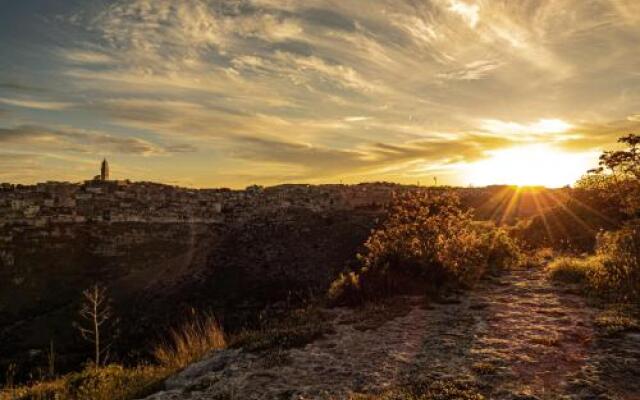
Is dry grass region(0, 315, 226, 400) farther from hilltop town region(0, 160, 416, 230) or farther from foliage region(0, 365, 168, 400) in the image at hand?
hilltop town region(0, 160, 416, 230)

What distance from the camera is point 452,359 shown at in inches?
321

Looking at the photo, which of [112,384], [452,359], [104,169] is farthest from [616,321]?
[104,169]

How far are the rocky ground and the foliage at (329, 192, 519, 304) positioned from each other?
1.59 metres

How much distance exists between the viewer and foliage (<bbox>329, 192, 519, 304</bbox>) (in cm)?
1327

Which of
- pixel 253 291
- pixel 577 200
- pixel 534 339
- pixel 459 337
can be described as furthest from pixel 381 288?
pixel 577 200

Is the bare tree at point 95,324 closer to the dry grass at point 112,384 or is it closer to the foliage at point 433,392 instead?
the dry grass at point 112,384

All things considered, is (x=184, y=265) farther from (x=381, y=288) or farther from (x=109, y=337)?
(x=381, y=288)

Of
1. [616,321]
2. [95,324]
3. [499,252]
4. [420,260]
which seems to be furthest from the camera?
[499,252]

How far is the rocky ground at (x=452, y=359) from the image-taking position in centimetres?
698

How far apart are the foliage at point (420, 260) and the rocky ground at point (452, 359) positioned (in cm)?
159

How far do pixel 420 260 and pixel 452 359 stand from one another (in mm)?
6132

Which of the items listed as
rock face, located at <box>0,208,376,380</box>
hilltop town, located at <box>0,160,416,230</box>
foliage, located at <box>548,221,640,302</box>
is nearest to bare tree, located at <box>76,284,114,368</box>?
rock face, located at <box>0,208,376,380</box>

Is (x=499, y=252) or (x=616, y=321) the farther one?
(x=499, y=252)

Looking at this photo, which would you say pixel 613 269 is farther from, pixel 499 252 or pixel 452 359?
pixel 452 359
